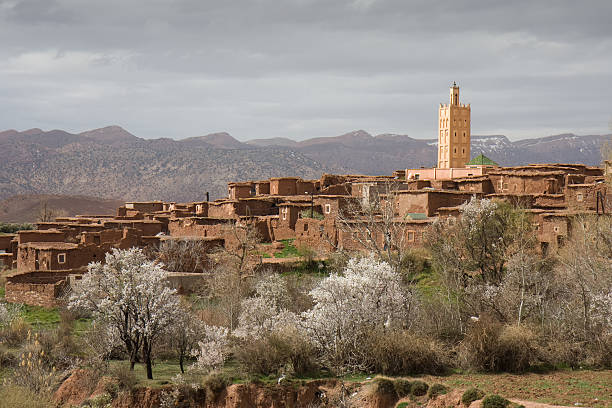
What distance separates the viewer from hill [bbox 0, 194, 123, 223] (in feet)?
270

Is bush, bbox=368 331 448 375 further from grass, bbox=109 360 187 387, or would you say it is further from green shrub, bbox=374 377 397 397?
grass, bbox=109 360 187 387

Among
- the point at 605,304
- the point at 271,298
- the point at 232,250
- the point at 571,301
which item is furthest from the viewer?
the point at 232,250

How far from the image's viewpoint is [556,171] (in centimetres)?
4031

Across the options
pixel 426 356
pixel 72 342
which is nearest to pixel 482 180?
pixel 426 356

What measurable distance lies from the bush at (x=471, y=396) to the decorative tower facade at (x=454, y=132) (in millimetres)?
57237

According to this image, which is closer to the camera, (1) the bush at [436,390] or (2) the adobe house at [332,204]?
(1) the bush at [436,390]

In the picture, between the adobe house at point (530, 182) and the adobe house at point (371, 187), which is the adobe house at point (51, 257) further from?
the adobe house at point (530, 182)

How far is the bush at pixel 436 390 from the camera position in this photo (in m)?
17.4

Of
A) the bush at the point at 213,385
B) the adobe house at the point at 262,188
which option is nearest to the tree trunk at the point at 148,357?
the bush at the point at 213,385

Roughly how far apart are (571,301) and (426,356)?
5.56 m

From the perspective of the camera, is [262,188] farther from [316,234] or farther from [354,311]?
[354,311]

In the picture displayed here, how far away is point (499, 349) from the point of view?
63.4ft

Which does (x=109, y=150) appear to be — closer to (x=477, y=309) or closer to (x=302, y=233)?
(x=302, y=233)

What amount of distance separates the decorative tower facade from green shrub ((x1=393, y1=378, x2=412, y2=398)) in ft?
184
